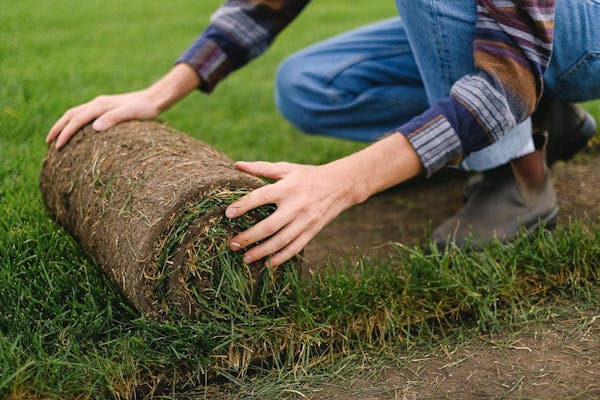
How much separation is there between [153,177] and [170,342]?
44 centimetres

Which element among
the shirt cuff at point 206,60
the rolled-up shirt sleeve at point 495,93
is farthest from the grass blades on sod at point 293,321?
the shirt cuff at point 206,60

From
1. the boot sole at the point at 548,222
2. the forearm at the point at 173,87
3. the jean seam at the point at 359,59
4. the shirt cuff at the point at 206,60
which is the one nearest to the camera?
the boot sole at the point at 548,222

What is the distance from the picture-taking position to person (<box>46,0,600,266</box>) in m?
1.96

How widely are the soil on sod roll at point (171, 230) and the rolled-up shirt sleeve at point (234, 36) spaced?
0.65m

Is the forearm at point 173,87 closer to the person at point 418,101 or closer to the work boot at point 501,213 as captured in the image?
the person at point 418,101

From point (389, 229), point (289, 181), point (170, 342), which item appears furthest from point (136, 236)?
point (389, 229)

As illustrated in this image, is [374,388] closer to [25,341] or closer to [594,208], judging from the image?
[25,341]

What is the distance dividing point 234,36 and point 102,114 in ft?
1.99

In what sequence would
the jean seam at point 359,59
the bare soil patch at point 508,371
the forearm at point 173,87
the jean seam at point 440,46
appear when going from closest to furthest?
1. the bare soil patch at point 508,371
2. the jean seam at point 440,46
3. the forearm at point 173,87
4. the jean seam at point 359,59

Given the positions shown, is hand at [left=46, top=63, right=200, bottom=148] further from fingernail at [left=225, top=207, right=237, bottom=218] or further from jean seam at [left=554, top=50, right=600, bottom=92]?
jean seam at [left=554, top=50, right=600, bottom=92]

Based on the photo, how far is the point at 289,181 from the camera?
1.90 metres

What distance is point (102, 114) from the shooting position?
248 centimetres

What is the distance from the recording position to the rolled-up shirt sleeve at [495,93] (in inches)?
80.3

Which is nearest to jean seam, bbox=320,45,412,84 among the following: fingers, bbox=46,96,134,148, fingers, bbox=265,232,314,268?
fingers, bbox=46,96,134,148
